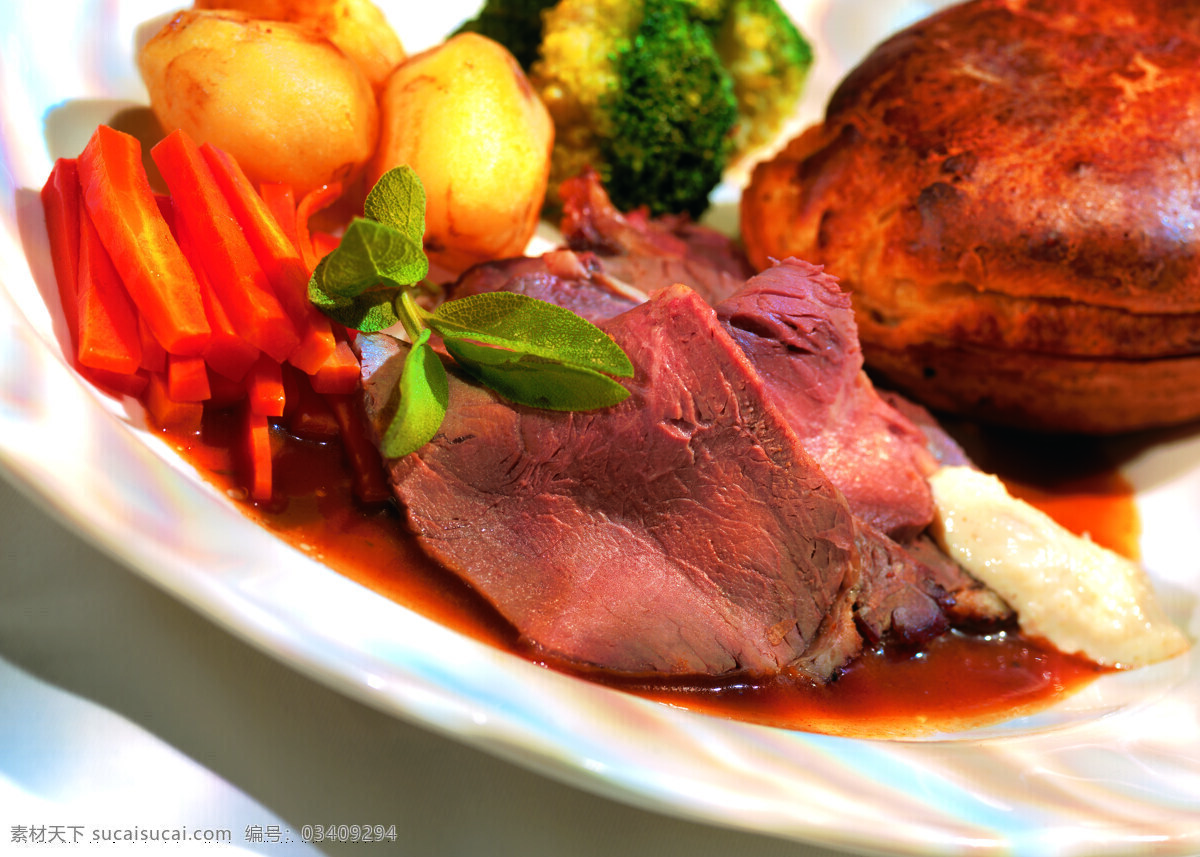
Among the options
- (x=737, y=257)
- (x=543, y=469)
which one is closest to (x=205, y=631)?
(x=543, y=469)

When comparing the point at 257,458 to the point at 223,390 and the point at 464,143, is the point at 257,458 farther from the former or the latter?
the point at 464,143

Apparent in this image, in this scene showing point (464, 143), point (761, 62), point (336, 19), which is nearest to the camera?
point (464, 143)

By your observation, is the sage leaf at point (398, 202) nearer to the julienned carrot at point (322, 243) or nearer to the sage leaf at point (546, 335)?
the sage leaf at point (546, 335)

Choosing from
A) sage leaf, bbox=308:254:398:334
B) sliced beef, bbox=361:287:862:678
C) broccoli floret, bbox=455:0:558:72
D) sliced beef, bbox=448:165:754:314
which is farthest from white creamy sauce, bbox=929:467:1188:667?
broccoli floret, bbox=455:0:558:72

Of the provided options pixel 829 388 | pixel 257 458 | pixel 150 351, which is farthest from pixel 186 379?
pixel 829 388

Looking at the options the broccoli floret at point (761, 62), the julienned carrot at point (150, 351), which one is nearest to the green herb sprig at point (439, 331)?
the julienned carrot at point (150, 351)

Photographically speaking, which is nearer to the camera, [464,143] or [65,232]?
[65,232]

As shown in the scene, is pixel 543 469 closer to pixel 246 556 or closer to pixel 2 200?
pixel 246 556
